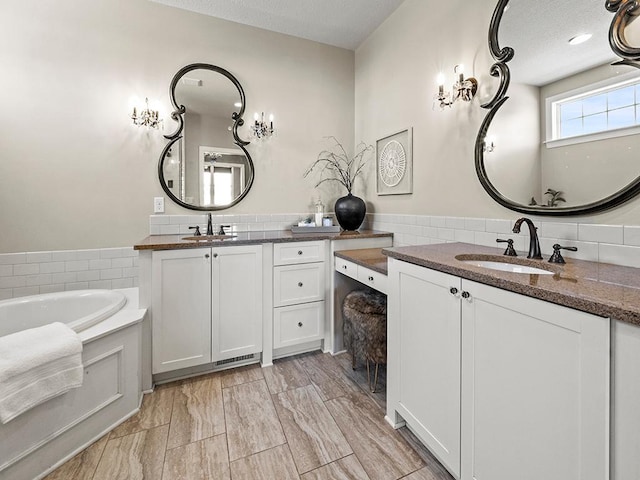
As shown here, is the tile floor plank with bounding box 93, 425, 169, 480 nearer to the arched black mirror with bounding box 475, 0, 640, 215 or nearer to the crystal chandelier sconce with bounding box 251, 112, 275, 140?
Answer: the arched black mirror with bounding box 475, 0, 640, 215

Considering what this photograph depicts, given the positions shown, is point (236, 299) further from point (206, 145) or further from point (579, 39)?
point (579, 39)

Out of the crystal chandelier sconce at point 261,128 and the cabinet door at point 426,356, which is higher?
the crystal chandelier sconce at point 261,128

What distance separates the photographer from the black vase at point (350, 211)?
2602 mm

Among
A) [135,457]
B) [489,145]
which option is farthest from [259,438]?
[489,145]

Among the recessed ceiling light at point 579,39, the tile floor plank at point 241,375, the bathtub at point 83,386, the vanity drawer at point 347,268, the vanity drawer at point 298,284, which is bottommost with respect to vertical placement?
the tile floor plank at point 241,375

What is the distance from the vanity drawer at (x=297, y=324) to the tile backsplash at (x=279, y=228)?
849 millimetres

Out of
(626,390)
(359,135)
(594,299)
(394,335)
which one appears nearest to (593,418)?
(626,390)

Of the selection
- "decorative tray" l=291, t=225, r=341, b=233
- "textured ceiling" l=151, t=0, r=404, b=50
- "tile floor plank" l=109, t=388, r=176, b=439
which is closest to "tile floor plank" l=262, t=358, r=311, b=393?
"tile floor plank" l=109, t=388, r=176, b=439

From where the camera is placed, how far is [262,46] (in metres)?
2.72

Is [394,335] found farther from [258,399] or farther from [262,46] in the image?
[262,46]

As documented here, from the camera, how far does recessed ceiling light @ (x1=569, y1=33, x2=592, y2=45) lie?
4.22 feet

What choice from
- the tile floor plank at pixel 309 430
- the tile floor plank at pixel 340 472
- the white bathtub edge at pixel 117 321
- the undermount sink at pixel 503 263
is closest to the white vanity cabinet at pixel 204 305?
the white bathtub edge at pixel 117 321

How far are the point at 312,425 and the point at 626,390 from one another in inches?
52.4

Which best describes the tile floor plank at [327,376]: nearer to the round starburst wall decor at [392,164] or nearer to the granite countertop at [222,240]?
the granite countertop at [222,240]
